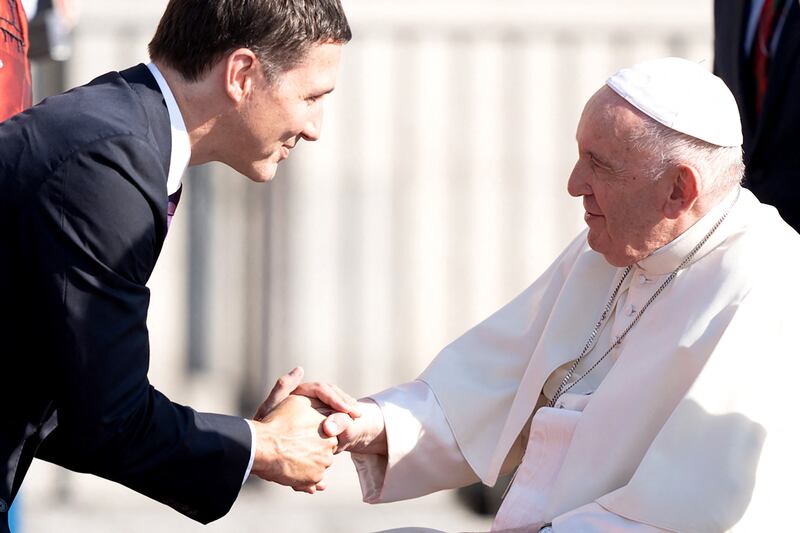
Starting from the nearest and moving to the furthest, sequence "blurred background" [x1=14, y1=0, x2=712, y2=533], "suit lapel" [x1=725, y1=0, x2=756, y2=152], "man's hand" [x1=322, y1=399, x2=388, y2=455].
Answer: "man's hand" [x1=322, y1=399, x2=388, y2=455], "suit lapel" [x1=725, y1=0, x2=756, y2=152], "blurred background" [x1=14, y1=0, x2=712, y2=533]

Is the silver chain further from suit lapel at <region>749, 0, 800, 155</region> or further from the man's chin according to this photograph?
suit lapel at <region>749, 0, 800, 155</region>

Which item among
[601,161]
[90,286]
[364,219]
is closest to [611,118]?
[601,161]

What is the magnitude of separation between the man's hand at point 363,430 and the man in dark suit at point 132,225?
194 millimetres

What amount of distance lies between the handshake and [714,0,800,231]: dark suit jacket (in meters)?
1.46

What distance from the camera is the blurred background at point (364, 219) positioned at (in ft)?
21.9

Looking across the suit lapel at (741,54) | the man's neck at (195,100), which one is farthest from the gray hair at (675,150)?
the suit lapel at (741,54)

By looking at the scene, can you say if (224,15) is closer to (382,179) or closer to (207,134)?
(207,134)

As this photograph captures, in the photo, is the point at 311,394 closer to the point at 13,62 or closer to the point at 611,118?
the point at 611,118

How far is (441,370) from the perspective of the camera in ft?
12.1

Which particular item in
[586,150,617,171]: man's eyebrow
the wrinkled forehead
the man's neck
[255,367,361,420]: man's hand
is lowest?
[255,367,361,420]: man's hand

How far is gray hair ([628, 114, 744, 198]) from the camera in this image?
3.13m

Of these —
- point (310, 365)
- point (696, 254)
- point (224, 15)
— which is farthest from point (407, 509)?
point (224, 15)

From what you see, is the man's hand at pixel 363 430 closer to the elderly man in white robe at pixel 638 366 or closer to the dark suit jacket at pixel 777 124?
the elderly man in white robe at pixel 638 366

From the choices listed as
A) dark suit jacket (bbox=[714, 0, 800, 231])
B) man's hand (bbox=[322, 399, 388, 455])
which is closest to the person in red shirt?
man's hand (bbox=[322, 399, 388, 455])
